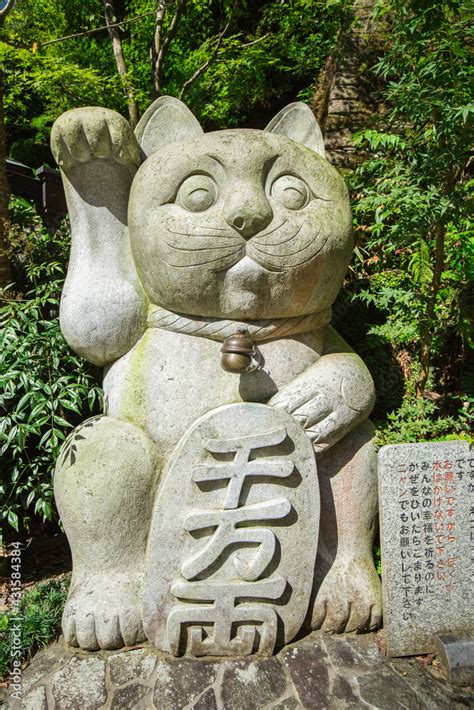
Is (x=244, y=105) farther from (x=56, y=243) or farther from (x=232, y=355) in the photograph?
(x=232, y=355)

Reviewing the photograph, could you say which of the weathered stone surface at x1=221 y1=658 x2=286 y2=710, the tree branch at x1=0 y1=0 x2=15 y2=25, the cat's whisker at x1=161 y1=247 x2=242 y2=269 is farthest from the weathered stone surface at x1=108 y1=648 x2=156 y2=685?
the tree branch at x1=0 y1=0 x2=15 y2=25

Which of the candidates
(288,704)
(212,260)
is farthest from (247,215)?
(288,704)

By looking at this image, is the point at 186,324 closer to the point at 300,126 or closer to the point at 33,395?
the point at 33,395

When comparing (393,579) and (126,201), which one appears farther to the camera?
(126,201)

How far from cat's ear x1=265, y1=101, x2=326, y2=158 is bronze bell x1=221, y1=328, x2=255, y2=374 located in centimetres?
151

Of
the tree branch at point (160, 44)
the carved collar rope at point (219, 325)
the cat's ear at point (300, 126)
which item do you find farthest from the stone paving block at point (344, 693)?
the tree branch at point (160, 44)

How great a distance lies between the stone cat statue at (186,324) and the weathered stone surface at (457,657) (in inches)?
15.3

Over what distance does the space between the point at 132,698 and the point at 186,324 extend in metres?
2.04

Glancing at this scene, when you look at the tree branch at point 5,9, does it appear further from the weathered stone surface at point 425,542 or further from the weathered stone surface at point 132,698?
the weathered stone surface at point 132,698

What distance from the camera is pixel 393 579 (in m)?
3.02

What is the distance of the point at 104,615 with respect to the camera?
2.87 meters

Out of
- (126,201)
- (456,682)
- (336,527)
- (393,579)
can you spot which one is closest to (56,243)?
(126,201)

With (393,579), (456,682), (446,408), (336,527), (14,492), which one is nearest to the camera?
(456,682)

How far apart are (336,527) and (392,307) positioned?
2.22 meters
